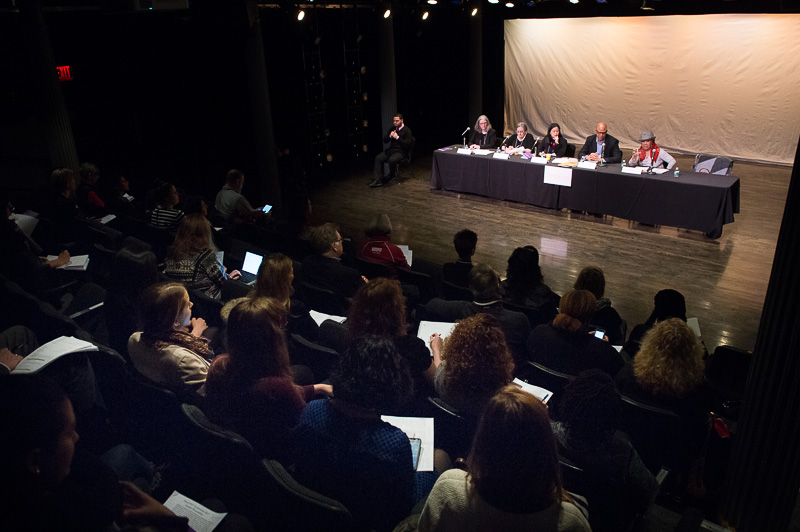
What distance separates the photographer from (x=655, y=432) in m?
2.56

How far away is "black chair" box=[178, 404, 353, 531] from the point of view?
1872 mm

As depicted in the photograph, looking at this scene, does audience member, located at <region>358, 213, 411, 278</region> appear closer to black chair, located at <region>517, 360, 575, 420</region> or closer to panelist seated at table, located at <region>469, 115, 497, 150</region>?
black chair, located at <region>517, 360, 575, 420</region>

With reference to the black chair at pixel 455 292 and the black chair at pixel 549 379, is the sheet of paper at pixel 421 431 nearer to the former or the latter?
the black chair at pixel 549 379

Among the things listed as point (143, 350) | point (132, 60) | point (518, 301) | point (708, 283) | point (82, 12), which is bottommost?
point (708, 283)

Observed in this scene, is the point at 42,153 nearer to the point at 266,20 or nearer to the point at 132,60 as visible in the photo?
the point at 132,60

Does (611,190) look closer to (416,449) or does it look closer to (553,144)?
(553,144)

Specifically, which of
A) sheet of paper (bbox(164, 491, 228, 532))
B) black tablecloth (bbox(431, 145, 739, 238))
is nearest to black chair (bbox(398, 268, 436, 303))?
sheet of paper (bbox(164, 491, 228, 532))

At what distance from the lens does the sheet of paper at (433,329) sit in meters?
3.48

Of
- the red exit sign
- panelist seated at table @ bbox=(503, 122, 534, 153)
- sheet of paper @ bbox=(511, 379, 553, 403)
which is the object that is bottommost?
sheet of paper @ bbox=(511, 379, 553, 403)

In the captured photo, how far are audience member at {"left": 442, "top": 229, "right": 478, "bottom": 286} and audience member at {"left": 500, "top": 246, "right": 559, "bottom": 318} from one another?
1.77 feet

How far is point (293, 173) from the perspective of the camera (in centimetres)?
979

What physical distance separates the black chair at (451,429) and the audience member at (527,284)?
147 centimetres

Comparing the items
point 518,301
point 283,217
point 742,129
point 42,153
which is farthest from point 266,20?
point 742,129

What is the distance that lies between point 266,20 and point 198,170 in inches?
112
